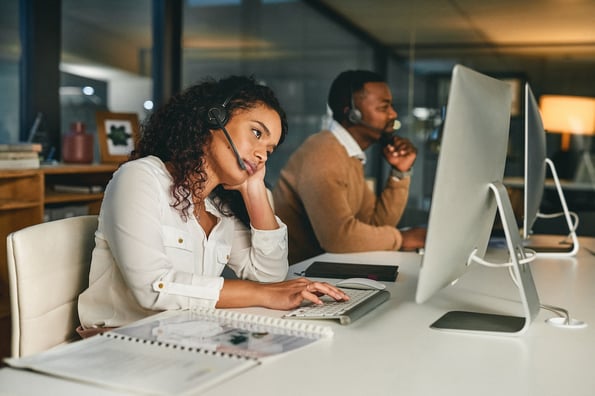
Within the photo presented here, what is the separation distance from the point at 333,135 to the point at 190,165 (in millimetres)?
1279

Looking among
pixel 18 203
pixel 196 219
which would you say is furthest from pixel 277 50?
pixel 196 219

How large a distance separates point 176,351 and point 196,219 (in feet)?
1.96

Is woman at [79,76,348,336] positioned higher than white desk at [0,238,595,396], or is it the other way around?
woman at [79,76,348,336]

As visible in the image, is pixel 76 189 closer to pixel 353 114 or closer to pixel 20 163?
pixel 20 163

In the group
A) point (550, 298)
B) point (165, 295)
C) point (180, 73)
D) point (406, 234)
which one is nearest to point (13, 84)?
point (180, 73)

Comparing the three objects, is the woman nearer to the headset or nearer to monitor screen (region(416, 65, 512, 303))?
monitor screen (region(416, 65, 512, 303))

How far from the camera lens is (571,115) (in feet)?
14.5

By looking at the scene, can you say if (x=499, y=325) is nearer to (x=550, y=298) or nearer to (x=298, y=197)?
(x=550, y=298)

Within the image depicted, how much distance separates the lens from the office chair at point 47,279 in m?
1.52

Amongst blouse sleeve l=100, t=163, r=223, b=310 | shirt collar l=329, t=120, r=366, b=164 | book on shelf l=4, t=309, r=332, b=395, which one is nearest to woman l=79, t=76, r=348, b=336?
blouse sleeve l=100, t=163, r=223, b=310

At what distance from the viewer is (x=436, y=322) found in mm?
1480

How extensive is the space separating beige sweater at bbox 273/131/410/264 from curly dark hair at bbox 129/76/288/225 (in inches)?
30.2

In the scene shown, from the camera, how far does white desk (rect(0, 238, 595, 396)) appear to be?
1054 mm

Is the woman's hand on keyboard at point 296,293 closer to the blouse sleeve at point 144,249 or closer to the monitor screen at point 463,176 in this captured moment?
the blouse sleeve at point 144,249
